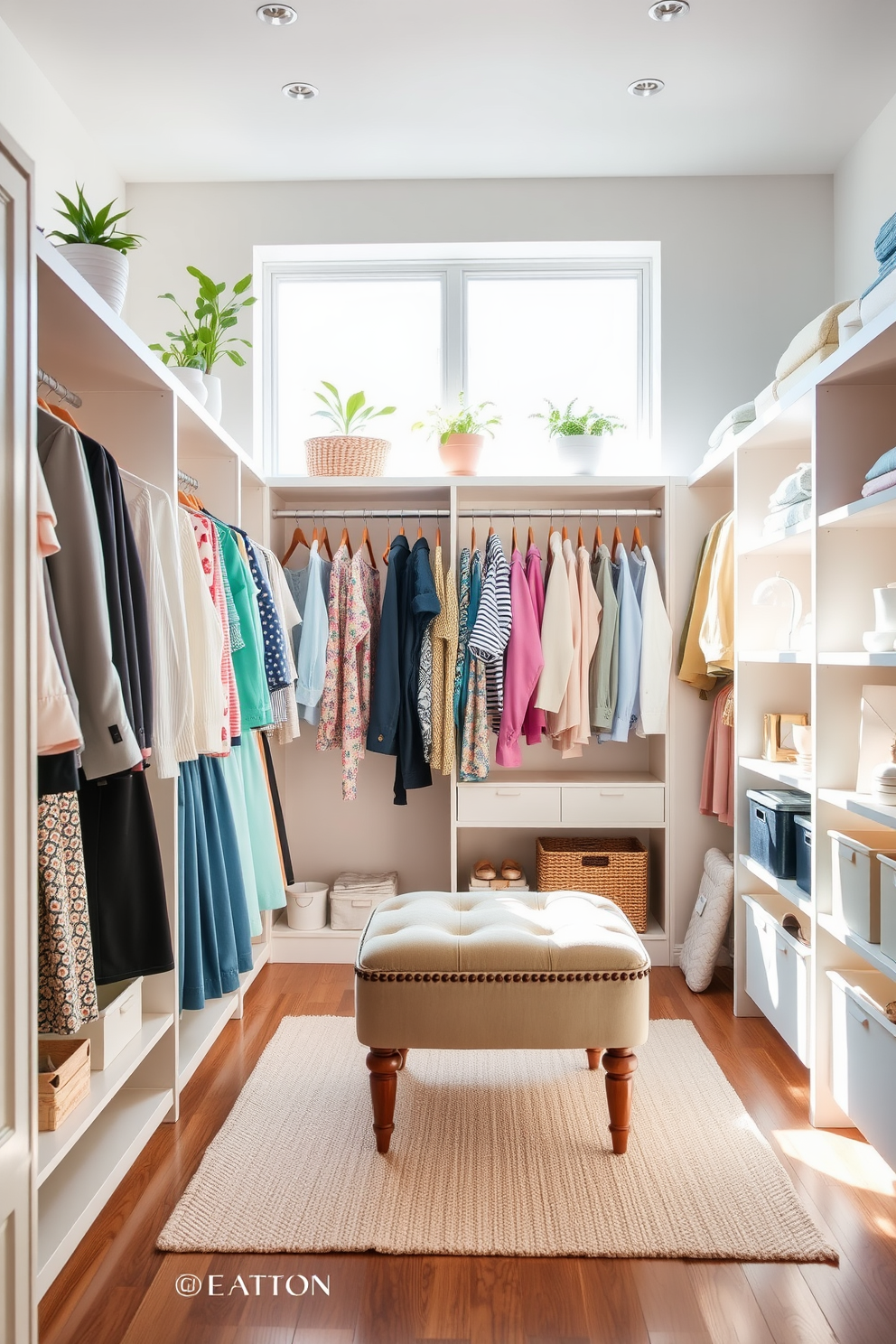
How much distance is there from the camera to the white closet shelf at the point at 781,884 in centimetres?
240

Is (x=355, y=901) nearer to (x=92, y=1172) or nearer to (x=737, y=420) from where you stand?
(x=92, y=1172)

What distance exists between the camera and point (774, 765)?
2703mm

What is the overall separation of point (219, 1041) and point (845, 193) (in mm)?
3742

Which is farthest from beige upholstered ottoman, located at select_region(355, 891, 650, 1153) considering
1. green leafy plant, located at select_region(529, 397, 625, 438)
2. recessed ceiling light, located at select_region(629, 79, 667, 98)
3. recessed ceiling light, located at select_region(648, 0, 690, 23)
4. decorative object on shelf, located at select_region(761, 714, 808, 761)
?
recessed ceiling light, located at select_region(629, 79, 667, 98)

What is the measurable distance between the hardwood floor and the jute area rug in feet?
0.15

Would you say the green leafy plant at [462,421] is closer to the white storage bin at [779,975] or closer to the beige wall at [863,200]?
the beige wall at [863,200]

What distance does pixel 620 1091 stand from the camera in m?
2.08

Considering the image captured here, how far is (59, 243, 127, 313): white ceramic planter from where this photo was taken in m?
1.96

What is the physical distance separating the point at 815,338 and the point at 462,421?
1.53 metres

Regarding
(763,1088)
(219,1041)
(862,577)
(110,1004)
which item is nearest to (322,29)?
(862,577)

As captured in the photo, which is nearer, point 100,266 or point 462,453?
point 100,266

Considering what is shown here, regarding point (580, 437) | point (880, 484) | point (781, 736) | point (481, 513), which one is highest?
point (580, 437)

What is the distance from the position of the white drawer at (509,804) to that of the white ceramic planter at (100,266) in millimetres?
2124

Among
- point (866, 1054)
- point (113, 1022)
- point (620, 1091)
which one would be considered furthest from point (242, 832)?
point (866, 1054)
